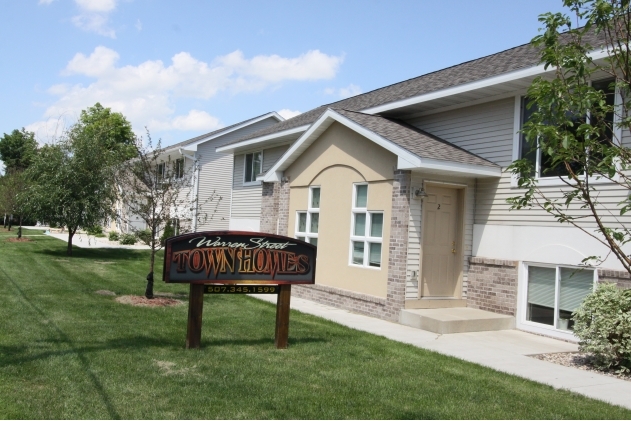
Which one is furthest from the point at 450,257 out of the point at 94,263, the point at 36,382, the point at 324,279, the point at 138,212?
the point at 94,263

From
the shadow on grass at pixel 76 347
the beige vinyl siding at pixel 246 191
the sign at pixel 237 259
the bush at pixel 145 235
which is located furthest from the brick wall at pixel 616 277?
the beige vinyl siding at pixel 246 191

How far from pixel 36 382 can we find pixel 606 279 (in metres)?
8.00

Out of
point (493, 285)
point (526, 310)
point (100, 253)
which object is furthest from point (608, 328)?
point (100, 253)

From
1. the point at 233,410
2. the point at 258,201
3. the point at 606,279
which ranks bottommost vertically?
the point at 233,410

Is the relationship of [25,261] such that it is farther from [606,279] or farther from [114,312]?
[606,279]

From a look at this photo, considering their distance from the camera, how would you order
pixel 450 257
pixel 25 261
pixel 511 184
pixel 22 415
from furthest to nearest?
1. pixel 25 261
2. pixel 450 257
3. pixel 511 184
4. pixel 22 415

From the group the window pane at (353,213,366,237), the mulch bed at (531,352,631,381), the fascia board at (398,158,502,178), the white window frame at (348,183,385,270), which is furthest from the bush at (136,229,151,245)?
the mulch bed at (531,352,631,381)

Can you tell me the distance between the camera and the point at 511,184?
10906 millimetres

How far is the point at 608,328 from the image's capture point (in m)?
7.57

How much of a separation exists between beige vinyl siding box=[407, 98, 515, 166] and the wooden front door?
1.04m

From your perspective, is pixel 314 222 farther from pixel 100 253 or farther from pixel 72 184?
pixel 100 253

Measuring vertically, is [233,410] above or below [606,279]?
below

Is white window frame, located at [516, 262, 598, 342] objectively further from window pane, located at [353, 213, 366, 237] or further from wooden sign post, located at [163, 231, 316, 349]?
wooden sign post, located at [163, 231, 316, 349]

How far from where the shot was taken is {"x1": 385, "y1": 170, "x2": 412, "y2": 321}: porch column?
10.9 meters
